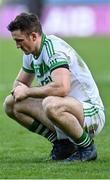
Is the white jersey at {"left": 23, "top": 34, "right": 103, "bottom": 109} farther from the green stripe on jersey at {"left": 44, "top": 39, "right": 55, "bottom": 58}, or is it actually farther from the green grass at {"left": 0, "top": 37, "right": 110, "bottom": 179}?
the green grass at {"left": 0, "top": 37, "right": 110, "bottom": 179}

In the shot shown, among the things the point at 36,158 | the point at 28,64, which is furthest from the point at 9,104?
the point at 36,158

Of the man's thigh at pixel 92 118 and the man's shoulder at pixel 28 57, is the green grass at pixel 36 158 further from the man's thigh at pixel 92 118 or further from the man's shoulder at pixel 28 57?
the man's shoulder at pixel 28 57

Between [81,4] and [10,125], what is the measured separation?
2684 centimetres

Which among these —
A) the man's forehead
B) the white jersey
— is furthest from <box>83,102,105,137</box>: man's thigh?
the man's forehead

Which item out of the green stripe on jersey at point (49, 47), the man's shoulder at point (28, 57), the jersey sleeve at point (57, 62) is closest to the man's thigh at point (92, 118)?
the jersey sleeve at point (57, 62)

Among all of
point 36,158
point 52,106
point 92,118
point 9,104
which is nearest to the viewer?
point 52,106

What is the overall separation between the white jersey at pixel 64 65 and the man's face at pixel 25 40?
0.13 meters

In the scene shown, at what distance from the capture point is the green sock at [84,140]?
893cm

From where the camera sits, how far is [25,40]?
877cm

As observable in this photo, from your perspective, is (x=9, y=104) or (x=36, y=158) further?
(x=36, y=158)

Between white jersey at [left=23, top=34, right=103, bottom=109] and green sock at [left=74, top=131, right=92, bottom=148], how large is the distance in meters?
0.35

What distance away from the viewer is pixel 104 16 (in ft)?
126

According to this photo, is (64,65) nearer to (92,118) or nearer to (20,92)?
(20,92)

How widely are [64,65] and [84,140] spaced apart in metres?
0.78
